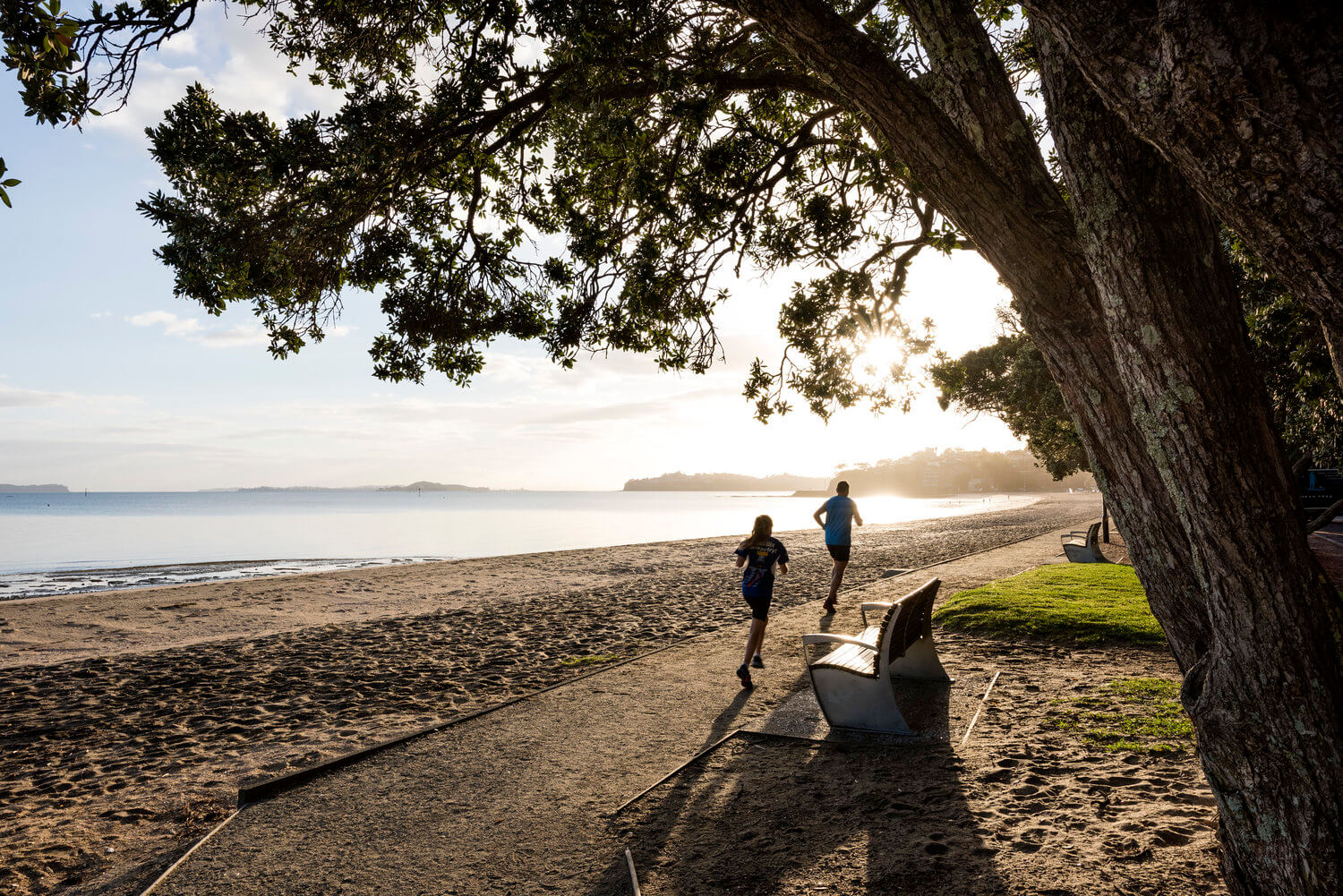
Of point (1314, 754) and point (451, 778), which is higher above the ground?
point (1314, 754)

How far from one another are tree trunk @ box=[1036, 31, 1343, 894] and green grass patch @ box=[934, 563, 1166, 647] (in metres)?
5.22

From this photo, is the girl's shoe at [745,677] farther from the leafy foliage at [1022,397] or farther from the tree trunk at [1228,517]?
the leafy foliage at [1022,397]

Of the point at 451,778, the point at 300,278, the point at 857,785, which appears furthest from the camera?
the point at 300,278

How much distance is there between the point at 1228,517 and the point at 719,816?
3.01 metres

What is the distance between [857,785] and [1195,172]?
3.76 meters

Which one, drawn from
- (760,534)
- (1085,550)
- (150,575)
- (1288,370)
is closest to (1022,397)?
(1085,550)

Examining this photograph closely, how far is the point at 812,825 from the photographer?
12.9 ft

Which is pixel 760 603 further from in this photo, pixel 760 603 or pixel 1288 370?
pixel 1288 370

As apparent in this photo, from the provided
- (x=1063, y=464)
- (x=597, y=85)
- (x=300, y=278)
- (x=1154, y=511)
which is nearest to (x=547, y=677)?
(x=300, y=278)

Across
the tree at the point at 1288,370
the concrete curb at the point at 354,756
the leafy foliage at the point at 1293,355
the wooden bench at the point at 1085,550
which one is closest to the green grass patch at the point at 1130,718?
the tree at the point at 1288,370

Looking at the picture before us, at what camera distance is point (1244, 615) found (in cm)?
244

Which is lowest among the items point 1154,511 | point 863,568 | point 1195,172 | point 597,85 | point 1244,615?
point 863,568

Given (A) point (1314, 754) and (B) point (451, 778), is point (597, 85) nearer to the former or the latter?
(B) point (451, 778)

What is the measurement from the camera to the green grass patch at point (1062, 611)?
8.32 meters
